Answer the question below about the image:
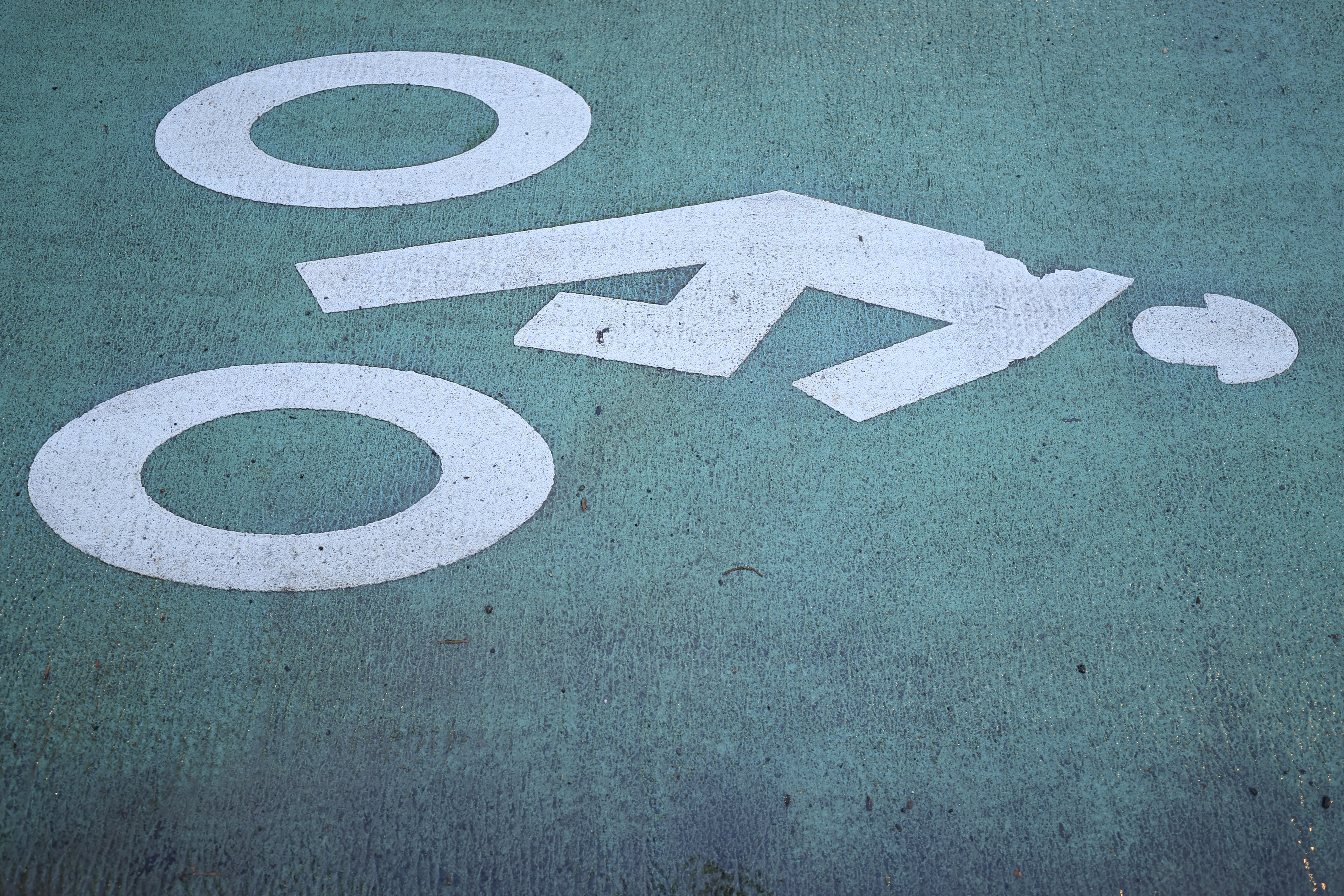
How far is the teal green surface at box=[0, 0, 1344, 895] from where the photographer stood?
2.15 m

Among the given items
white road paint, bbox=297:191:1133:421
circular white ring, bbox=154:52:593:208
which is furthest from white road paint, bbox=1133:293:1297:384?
circular white ring, bbox=154:52:593:208

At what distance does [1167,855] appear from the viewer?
216 cm

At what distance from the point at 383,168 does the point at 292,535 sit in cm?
165

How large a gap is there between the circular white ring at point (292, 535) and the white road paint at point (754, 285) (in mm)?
360

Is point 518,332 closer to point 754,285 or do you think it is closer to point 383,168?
point 754,285

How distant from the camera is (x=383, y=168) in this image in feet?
11.4

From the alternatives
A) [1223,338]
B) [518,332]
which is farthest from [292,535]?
[1223,338]

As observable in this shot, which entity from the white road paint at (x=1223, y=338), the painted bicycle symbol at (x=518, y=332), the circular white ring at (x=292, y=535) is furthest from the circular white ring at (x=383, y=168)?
the white road paint at (x=1223, y=338)

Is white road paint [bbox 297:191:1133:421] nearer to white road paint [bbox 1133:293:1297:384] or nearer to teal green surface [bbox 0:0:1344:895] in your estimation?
teal green surface [bbox 0:0:1344:895]

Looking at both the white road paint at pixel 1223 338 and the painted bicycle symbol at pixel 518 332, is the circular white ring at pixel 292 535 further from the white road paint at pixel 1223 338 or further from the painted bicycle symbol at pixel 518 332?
the white road paint at pixel 1223 338

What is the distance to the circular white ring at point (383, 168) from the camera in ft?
11.1

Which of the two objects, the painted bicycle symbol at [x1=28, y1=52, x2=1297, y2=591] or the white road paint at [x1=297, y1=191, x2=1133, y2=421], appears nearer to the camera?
the painted bicycle symbol at [x1=28, y1=52, x2=1297, y2=591]

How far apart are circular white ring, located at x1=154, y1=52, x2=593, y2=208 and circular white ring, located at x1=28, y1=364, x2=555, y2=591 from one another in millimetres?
918

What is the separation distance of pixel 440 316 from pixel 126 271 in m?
1.12
